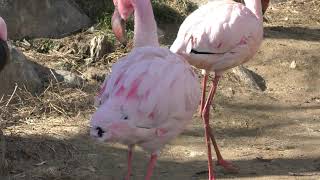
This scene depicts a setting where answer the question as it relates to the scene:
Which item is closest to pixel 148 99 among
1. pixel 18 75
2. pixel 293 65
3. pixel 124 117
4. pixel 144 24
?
pixel 124 117

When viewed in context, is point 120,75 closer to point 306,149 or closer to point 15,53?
point 306,149

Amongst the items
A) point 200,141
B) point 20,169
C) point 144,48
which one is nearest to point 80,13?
point 200,141

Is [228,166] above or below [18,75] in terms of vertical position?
below

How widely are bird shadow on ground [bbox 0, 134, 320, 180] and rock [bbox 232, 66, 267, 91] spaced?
1597mm

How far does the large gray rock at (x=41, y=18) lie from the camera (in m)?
7.14

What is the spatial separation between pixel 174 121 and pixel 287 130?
7.18ft

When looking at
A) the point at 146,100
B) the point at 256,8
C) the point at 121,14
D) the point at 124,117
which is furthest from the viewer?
the point at 256,8

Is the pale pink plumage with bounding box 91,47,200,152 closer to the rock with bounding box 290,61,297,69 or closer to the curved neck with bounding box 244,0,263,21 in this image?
the curved neck with bounding box 244,0,263,21

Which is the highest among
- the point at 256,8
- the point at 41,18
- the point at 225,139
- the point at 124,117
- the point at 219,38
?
the point at 256,8

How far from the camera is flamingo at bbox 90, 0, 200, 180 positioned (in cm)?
358

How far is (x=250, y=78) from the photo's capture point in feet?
22.3

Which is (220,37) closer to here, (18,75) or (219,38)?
(219,38)

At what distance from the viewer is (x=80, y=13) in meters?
7.66

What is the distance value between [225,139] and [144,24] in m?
1.72
